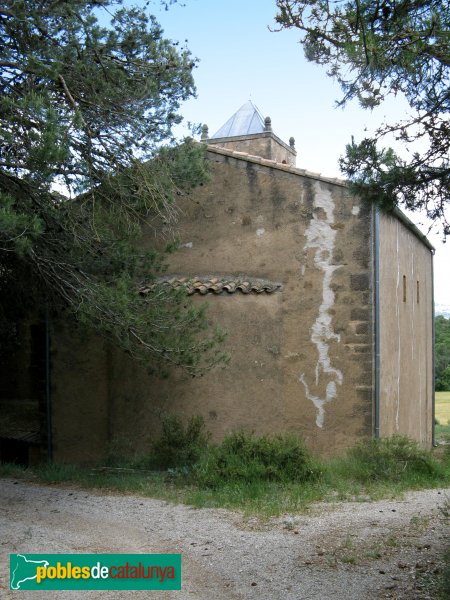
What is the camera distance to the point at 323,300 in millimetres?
10875

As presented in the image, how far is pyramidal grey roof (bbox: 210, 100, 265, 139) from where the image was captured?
2602cm

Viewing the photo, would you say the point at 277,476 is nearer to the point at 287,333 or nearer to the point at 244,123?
the point at 287,333

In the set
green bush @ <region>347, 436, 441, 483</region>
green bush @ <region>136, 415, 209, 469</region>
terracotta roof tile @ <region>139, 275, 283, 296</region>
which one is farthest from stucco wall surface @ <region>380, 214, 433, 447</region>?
green bush @ <region>136, 415, 209, 469</region>

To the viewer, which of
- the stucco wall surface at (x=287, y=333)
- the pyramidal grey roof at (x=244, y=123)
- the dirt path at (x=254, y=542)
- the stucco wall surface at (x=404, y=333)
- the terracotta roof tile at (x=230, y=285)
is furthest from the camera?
the pyramidal grey roof at (x=244, y=123)

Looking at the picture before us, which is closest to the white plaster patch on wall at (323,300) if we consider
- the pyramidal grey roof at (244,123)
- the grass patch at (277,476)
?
the grass patch at (277,476)

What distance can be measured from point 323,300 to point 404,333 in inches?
119

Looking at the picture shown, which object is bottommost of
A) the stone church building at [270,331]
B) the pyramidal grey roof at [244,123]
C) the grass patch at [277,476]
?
the grass patch at [277,476]

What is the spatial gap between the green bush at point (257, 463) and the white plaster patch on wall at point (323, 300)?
71.7 inches

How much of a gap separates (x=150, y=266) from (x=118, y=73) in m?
2.52

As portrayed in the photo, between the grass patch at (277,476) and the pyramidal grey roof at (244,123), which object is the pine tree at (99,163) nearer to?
the grass patch at (277,476)

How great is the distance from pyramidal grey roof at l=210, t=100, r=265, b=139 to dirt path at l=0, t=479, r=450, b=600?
19996 millimetres

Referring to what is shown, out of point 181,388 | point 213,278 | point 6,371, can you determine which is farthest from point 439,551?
point 6,371

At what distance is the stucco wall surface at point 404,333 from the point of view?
11.4m

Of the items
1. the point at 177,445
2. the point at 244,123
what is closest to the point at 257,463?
the point at 177,445
